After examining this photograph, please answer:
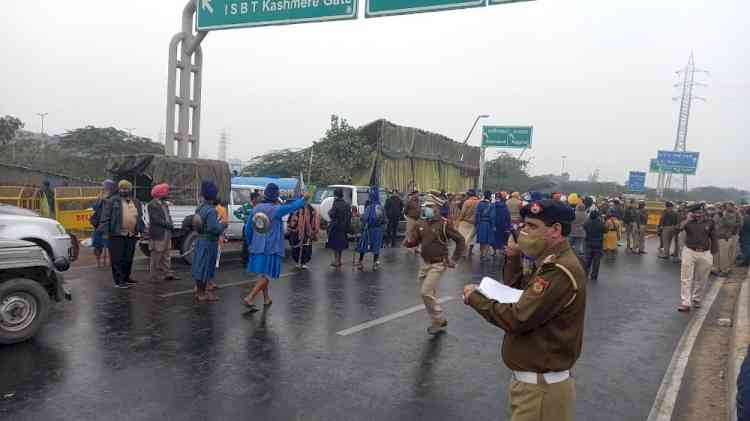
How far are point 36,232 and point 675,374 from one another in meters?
8.74

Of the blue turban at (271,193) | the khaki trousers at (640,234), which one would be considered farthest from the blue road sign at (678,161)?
the blue turban at (271,193)

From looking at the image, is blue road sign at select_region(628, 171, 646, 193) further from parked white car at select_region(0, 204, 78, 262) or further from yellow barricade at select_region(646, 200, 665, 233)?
parked white car at select_region(0, 204, 78, 262)

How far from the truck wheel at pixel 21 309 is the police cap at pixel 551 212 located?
17.8 ft

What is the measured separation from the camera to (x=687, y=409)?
480cm

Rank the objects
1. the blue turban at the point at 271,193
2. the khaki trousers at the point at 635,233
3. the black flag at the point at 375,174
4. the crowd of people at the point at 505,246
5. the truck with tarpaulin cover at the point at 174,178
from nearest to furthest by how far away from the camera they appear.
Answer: the crowd of people at the point at 505,246 < the blue turban at the point at 271,193 < the truck with tarpaulin cover at the point at 174,178 < the khaki trousers at the point at 635,233 < the black flag at the point at 375,174

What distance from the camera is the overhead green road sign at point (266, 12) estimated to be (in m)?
11.1

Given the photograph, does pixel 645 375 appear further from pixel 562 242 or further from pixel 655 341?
pixel 562 242

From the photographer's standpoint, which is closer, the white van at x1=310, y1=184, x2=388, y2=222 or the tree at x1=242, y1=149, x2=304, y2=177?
the white van at x1=310, y1=184, x2=388, y2=222

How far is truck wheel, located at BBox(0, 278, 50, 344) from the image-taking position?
18.0ft

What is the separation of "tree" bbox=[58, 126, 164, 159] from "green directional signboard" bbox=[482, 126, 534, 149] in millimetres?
22516

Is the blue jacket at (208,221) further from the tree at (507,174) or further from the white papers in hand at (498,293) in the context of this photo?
the tree at (507,174)

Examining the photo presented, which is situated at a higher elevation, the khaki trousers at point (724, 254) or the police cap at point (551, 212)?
the police cap at point (551, 212)

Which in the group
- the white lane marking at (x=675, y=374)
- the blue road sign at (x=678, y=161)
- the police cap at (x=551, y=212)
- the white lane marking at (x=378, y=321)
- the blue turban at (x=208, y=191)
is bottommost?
the white lane marking at (x=378, y=321)

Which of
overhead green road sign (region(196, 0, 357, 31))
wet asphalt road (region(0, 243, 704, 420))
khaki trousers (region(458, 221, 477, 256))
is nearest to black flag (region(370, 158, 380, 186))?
khaki trousers (region(458, 221, 477, 256))
